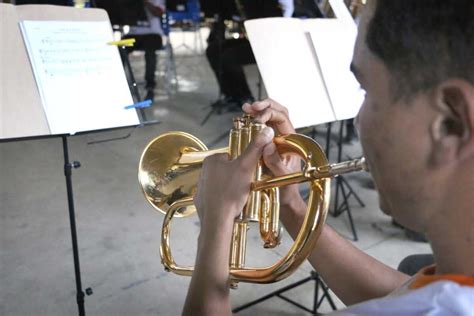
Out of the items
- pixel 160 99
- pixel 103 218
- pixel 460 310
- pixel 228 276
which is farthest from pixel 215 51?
pixel 460 310

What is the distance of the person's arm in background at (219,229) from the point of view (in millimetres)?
743

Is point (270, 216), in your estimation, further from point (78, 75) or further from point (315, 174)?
point (78, 75)

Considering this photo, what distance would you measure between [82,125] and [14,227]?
124cm

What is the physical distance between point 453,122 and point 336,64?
112 centimetres

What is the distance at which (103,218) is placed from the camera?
2.36 meters

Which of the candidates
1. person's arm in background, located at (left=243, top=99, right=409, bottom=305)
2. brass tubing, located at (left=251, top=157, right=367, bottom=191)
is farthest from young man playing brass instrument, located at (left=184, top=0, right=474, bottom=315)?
person's arm in background, located at (left=243, top=99, right=409, bottom=305)

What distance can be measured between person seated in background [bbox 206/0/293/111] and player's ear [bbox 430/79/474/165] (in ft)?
9.36

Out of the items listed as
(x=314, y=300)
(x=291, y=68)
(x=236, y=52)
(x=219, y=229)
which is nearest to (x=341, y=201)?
(x=314, y=300)

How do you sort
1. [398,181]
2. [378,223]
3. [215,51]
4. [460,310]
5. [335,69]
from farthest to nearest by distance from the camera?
1. [215,51]
2. [378,223]
3. [335,69]
4. [398,181]
5. [460,310]

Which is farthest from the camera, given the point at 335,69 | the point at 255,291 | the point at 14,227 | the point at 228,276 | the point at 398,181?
the point at 14,227

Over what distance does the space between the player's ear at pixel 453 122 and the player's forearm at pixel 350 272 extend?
0.47 metres

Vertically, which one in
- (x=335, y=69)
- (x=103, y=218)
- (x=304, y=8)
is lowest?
(x=103, y=218)

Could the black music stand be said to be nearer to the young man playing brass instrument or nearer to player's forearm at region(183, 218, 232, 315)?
player's forearm at region(183, 218, 232, 315)

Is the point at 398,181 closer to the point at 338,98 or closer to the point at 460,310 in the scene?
the point at 460,310
